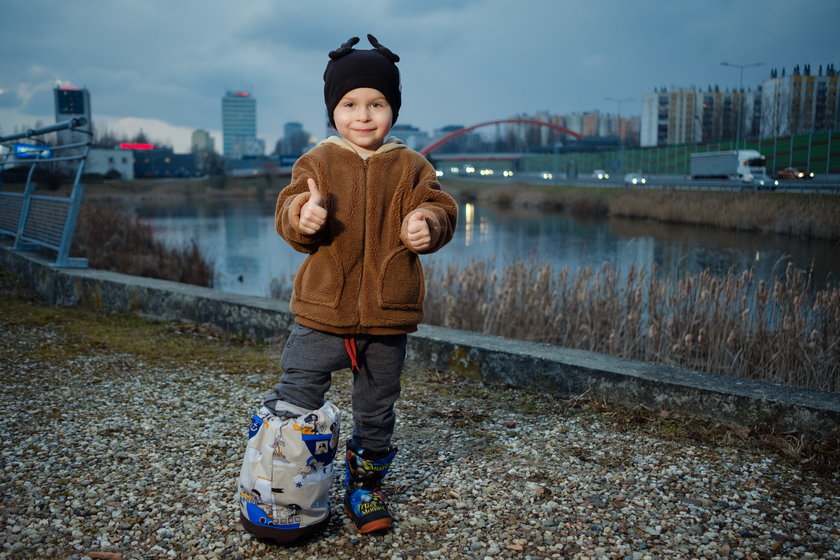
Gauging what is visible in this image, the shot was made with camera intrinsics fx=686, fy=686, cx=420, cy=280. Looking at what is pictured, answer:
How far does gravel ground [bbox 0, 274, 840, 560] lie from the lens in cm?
202

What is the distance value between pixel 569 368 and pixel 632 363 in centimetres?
34

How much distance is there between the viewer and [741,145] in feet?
105

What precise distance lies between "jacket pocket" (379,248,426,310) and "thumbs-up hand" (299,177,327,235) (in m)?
0.27

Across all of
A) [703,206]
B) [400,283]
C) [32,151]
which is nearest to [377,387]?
[400,283]

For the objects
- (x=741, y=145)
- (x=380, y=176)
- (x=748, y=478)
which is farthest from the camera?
(x=741, y=145)

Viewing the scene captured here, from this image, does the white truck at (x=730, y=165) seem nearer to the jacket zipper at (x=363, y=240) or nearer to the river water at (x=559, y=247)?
the river water at (x=559, y=247)

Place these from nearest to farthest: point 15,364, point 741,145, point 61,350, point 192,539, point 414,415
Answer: point 192,539
point 414,415
point 15,364
point 61,350
point 741,145

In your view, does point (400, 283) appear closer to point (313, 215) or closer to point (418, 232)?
point (418, 232)

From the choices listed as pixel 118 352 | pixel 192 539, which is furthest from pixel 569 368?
pixel 118 352

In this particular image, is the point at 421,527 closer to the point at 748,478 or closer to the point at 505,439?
the point at 505,439

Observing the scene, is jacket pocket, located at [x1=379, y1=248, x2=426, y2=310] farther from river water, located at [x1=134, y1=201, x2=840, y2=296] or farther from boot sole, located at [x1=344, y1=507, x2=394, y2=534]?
river water, located at [x1=134, y1=201, x2=840, y2=296]

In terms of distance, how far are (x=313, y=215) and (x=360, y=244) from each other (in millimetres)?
233

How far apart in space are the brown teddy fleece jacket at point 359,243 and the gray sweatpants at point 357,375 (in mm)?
72

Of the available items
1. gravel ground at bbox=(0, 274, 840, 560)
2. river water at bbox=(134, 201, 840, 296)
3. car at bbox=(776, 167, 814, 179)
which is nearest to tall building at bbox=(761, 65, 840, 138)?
car at bbox=(776, 167, 814, 179)
